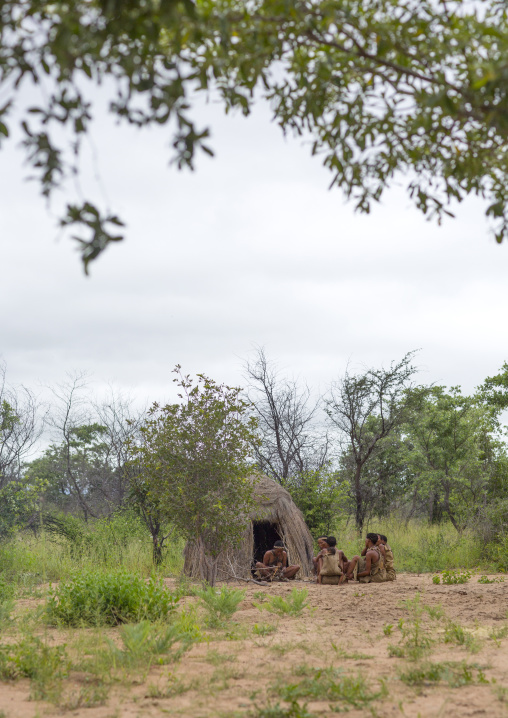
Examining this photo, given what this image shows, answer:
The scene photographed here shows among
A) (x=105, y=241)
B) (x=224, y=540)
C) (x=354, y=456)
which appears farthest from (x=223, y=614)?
(x=354, y=456)

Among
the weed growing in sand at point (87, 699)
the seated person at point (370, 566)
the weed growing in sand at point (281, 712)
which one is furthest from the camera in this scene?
the seated person at point (370, 566)

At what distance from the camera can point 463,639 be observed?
5.61 meters

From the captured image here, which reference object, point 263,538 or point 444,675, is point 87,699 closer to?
point 444,675

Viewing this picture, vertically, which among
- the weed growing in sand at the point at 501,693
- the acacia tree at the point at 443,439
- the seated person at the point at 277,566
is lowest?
the seated person at the point at 277,566

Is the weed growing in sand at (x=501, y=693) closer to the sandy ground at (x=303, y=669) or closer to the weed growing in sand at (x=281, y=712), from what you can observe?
the sandy ground at (x=303, y=669)

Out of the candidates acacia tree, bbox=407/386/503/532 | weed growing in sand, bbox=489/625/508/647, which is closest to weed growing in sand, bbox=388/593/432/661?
weed growing in sand, bbox=489/625/508/647

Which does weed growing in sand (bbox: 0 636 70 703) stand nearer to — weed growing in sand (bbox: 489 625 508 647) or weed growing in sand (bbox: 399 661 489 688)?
weed growing in sand (bbox: 399 661 489 688)

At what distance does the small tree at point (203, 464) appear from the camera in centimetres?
→ 945

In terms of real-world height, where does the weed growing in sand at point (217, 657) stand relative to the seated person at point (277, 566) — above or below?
above

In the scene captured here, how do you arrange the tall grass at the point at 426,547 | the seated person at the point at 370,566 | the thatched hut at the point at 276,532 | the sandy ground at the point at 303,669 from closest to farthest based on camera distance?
the sandy ground at the point at 303,669 < the seated person at the point at 370,566 < the thatched hut at the point at 276,532 < the tall grass at the point at 426,547

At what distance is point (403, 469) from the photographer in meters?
23.2

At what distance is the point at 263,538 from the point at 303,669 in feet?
35.5

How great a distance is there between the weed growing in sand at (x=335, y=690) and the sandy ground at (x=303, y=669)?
4 cm

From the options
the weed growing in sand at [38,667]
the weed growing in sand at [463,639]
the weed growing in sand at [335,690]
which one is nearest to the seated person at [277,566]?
the weed growing in sand at [463,639]
